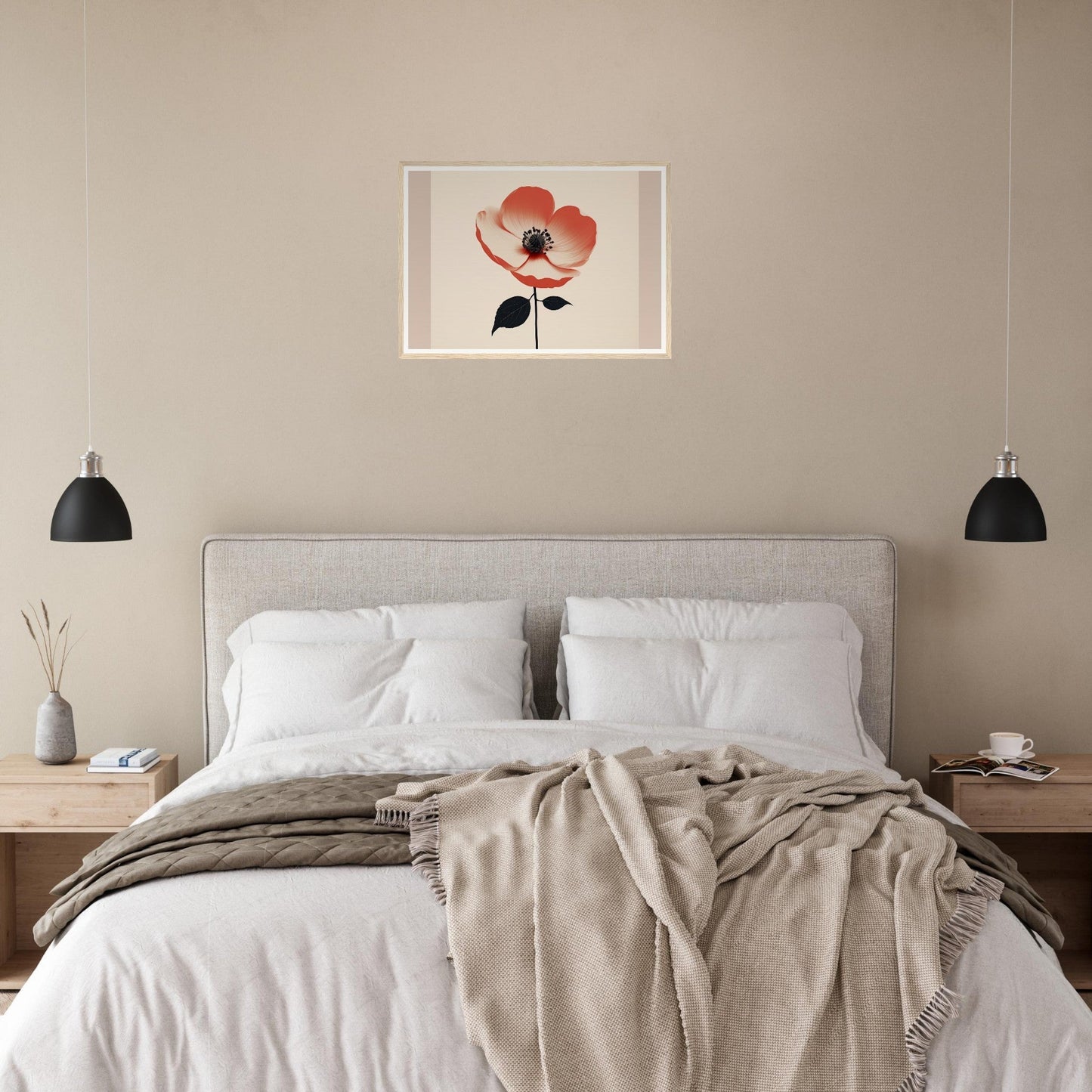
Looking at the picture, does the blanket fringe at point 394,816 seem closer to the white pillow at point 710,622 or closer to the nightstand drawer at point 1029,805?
the white pillow at point 710,622

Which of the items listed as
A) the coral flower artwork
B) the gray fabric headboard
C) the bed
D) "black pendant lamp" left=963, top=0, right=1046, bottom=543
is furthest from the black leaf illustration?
the bed

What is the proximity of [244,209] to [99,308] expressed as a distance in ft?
1.91

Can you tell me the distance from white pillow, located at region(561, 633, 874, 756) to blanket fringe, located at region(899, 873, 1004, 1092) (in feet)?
3.11

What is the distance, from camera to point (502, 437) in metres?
3.52

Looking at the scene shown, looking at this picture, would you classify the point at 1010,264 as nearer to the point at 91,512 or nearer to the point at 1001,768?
the point at 1001,768

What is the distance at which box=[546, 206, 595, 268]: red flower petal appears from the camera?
3.52 meters

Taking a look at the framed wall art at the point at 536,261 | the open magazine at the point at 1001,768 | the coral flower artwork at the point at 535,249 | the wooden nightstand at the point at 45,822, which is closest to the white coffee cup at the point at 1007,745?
the open magazine at the point at 1001,768

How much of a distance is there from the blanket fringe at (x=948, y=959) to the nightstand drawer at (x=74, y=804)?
7.51 feet

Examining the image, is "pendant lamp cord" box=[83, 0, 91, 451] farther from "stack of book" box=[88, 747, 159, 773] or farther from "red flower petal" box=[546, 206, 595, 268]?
"red flower petal" box=[546, 206, 595, 268]

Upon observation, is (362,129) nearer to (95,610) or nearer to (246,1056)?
(95,610)

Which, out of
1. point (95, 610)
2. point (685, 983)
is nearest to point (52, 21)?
point (95, 610)

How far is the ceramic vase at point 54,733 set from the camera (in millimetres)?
3205

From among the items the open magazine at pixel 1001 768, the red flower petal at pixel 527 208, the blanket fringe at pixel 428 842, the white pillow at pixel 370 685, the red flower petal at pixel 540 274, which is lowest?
the open magazine at pixel 1001 768

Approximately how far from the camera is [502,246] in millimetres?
3531
